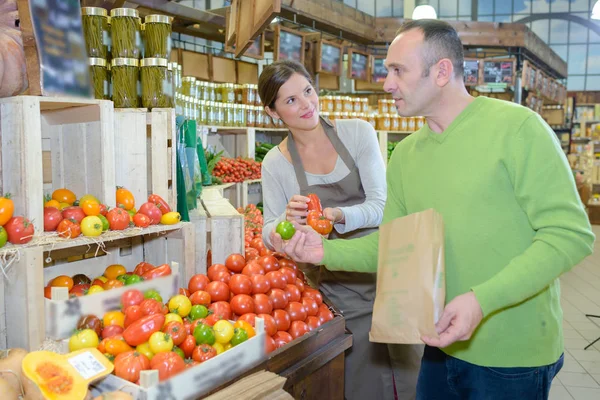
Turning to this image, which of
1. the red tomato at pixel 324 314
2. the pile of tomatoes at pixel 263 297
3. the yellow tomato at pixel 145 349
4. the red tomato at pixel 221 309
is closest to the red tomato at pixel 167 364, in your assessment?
the yellow tomato at pixel 145 349

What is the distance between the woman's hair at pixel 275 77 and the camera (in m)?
2.71

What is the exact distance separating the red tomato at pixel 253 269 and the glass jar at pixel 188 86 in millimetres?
3395

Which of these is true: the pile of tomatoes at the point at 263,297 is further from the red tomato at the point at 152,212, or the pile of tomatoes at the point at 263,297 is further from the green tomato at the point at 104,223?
the green tomato at the point at 104,223

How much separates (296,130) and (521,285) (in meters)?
1.62

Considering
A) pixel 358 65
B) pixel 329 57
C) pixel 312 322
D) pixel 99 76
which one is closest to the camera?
pixel 312 322

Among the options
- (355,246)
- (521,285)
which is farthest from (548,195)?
(355,246)

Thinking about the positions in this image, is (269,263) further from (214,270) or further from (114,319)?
(114,319)

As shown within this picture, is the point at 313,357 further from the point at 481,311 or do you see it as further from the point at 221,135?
the point at 221,135

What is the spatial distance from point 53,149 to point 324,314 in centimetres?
145

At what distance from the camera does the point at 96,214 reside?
7.04 ft

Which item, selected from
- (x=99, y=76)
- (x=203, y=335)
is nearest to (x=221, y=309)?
(x=203, y=335)

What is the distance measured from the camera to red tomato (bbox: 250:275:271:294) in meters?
2.48

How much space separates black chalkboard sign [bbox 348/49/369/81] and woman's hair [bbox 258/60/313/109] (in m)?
5.76

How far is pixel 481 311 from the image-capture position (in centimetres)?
148
